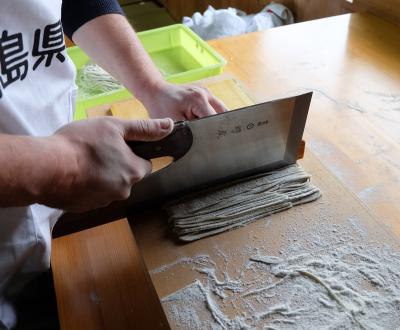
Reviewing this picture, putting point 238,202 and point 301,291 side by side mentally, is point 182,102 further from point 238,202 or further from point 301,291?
point 301,291

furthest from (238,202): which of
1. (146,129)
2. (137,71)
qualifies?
(137,71)

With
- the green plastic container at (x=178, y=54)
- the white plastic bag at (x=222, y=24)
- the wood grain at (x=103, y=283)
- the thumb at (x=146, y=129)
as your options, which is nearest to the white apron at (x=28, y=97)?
the wood grain at (x=103, y=283)

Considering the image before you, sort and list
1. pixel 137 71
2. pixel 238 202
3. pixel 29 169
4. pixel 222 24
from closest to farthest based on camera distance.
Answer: pixel 29 169
pixel 238 202
pixel 137 71
pixel 222 24

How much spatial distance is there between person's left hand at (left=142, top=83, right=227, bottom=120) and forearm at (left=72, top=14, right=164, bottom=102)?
0.02 metres

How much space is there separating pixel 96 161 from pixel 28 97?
0.16m

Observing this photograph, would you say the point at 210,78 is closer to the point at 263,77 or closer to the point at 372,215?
the point at 263,77

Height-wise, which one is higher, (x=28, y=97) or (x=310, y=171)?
(x=28, y=97)

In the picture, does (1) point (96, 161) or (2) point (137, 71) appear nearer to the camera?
(1) point (96, 161)

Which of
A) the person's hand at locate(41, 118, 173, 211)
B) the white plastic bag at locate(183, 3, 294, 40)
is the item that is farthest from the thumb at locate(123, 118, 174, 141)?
the white plastic bag at locate(183, 3, 294, 40)

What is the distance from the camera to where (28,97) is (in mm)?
553

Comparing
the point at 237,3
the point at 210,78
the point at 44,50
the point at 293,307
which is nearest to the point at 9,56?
the point at 44,50

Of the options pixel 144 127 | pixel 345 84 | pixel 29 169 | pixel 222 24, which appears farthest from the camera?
pixel 222 24

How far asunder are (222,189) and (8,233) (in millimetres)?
322

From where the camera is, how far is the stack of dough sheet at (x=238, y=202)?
60 centimetres
